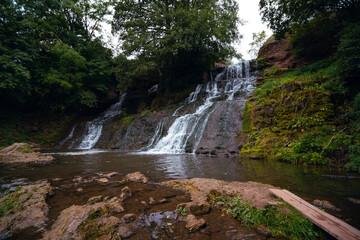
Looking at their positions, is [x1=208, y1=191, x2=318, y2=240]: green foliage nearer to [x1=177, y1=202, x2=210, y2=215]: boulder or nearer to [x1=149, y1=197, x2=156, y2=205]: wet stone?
[x1=177, y1=202, x2=210, y2=215]: boulder

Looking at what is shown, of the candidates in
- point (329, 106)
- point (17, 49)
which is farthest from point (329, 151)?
point (17, 49)

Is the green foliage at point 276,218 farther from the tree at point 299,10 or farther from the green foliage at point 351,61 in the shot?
the tree at point 299,10

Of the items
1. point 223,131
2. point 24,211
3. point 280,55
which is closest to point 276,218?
point 24,211

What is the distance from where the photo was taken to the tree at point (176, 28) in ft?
46.4

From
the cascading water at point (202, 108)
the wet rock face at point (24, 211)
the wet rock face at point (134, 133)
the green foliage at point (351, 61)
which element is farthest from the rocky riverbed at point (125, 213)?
the wet rock face at point (134, 133)

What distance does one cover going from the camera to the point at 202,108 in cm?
1248

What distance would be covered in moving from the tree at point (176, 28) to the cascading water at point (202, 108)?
106 inches

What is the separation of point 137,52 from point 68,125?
457 inches

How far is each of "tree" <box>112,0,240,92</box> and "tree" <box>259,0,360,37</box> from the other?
3.99 m

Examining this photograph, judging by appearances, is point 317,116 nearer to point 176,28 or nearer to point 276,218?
point 276,218

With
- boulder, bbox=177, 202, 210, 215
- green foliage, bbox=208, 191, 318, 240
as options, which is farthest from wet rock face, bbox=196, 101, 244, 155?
boulder, bbox=177, 202, 210, 215

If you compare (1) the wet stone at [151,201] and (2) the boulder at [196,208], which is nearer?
(2) the boulder at [196,208]

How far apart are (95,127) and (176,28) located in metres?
12.6

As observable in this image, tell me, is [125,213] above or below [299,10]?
below
